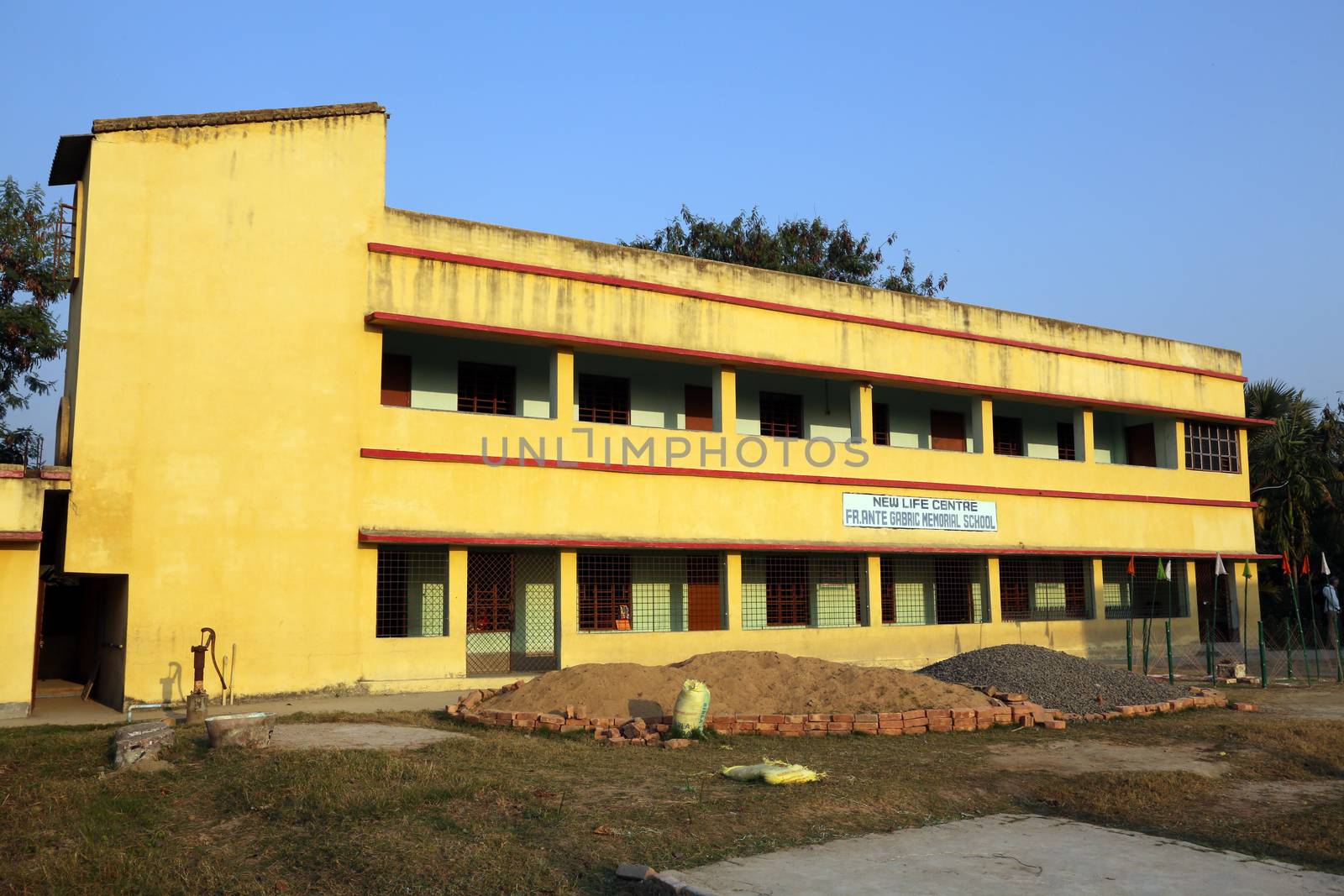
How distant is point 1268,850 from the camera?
7.16 m

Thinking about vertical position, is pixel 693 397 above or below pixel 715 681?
above

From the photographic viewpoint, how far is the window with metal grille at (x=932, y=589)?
949 inches

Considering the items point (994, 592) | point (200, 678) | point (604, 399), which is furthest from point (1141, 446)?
point (200, 678)

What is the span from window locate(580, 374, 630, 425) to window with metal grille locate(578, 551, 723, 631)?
8.87 ft

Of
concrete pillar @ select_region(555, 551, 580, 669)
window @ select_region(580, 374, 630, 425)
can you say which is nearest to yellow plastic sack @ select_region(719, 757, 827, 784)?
concrete pillar @ select_region(555, 551, 580, 669)

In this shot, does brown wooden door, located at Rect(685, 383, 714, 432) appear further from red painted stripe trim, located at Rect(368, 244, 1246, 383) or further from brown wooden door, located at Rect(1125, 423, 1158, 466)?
brown wooden door, located at Rect(1125, 423, 1158, 466)

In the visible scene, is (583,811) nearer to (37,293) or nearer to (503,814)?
(503,814)

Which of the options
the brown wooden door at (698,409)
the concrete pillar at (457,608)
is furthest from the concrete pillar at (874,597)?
the concrete pillar at (457,608)

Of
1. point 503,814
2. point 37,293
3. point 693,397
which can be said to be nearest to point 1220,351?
point 693,397

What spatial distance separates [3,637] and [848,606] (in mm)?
15502

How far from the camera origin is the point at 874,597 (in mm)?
22109

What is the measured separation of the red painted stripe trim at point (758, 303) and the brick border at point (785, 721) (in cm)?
767

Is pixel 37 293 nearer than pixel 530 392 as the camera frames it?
No

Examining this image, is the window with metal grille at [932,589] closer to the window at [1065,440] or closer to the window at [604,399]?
the window at [1065,440]
